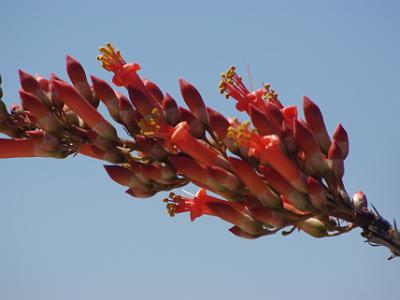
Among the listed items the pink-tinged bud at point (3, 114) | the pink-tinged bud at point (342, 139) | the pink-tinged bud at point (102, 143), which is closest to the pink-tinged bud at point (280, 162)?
the pink-tinged bud at point (342, 139)

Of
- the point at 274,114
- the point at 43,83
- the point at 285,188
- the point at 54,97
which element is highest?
the point at 43,83

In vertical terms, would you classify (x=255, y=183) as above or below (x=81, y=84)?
below

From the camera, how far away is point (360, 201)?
3729mm

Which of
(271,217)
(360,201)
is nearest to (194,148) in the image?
(271,217)

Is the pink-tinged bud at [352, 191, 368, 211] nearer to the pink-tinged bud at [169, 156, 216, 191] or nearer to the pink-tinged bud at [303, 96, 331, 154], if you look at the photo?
the pink-tinged bud at [303, 96, 331, 154]

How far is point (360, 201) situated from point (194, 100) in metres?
1.14

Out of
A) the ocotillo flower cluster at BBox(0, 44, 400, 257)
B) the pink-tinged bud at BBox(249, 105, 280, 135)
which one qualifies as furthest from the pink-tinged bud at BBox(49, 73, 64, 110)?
the pink-tinged bud at BBox(249, 105, 280, 135)

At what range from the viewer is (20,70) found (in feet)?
13.4

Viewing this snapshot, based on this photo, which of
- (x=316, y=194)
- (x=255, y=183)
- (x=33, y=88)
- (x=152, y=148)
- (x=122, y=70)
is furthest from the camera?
(x=122, y=70)

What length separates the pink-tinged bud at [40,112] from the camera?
12.7 ft

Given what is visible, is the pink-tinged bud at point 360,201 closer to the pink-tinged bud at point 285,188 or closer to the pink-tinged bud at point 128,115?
the pink-tinged bud at point 285,188

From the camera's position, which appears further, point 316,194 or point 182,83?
point 182,83

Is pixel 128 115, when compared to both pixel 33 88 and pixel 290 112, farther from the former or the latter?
pixel 290 112

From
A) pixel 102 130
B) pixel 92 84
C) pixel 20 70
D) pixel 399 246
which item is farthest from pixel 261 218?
pixel 20 70
